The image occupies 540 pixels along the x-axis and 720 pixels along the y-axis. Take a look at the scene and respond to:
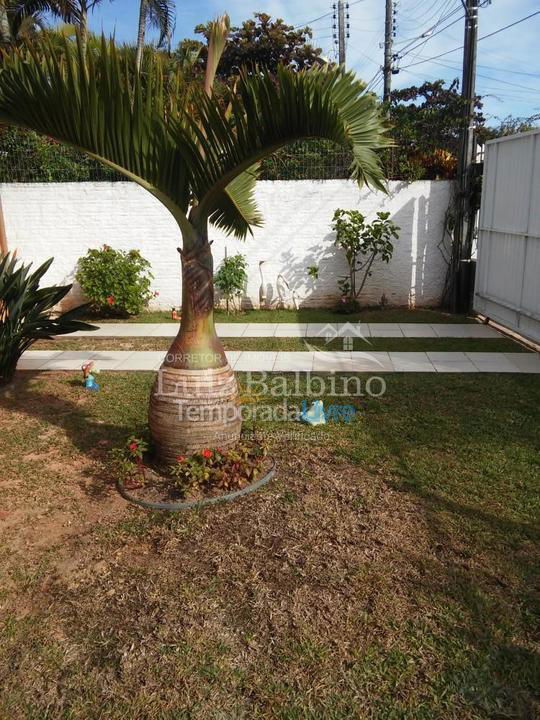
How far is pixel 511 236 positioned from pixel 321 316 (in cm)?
328

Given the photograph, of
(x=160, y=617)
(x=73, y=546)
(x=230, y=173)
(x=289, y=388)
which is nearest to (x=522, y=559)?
(x=160, y=617)

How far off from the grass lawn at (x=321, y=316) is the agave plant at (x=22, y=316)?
3.77m

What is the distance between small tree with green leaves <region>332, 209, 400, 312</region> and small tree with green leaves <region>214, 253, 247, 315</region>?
1759 millimetres

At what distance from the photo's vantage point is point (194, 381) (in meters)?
3.85

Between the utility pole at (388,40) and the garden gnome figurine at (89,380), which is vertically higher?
the utility pole at (388,40)

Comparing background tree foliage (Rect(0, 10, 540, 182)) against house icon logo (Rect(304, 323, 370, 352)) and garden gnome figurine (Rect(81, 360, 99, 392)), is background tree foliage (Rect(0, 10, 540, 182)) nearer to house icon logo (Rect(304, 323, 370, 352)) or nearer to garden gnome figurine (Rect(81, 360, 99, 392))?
house icon logo (Rect(304, 323, 370, 352))

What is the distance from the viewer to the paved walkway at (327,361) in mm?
6773

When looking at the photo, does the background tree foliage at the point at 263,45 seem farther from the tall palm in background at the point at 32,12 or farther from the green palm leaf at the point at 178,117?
the green palm leaf at the point at 178,117

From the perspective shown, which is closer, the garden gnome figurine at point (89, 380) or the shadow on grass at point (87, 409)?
the shadow on grass at point (87, 409)

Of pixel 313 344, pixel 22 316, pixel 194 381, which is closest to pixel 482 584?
pixel 194 381

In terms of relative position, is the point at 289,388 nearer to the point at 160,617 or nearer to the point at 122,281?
the point at 160,617

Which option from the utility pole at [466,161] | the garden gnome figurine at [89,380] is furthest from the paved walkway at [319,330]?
the garden gnome figurine at [89,380]

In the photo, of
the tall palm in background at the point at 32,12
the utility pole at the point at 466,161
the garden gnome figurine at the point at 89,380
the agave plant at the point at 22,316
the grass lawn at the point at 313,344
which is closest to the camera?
the agave plant at the point at 22,316

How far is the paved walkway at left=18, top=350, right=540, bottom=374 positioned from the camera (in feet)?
22.2
